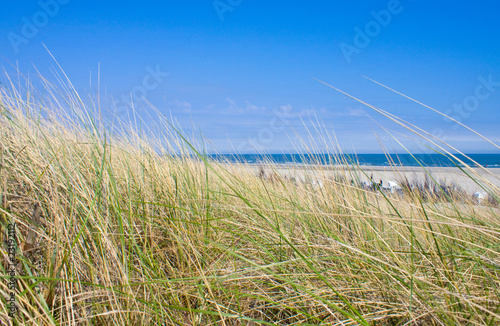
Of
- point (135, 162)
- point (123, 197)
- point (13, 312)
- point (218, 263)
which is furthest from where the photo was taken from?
point (135, 162)

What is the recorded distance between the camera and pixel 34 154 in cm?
126

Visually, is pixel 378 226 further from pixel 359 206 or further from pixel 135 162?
pixel 135 162

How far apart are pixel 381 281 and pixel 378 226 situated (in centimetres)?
55

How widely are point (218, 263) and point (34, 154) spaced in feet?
2.83

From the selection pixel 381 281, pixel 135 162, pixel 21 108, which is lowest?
pixel 381 281

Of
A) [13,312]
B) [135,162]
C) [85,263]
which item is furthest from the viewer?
[135,162]

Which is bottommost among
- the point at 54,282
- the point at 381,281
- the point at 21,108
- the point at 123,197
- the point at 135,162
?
the point at 381,281

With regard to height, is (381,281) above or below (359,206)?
below

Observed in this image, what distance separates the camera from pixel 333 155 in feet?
7.54

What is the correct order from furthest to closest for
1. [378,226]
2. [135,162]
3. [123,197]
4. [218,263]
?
[135,162] < [378,226] < [123,197] < [218,263]

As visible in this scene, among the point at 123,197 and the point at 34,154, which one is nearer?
the point at 34,154

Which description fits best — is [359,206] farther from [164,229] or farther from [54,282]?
[54,282]

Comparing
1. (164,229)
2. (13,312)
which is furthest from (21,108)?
(13,312)

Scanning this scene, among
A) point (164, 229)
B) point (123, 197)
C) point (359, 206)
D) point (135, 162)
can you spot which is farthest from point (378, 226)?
point (135, 162)
